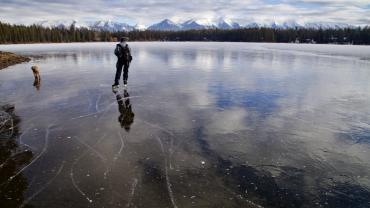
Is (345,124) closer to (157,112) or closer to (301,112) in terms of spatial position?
(301,112)

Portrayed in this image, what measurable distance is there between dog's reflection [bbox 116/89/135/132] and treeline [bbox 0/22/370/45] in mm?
115100

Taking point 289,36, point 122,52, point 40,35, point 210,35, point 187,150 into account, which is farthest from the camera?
point 210,35

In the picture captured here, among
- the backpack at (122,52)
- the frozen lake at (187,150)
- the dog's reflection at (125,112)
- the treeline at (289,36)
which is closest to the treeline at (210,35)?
the treeline at (289,36)

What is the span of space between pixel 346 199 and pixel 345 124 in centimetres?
501

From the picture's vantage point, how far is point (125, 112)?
11.6 meters

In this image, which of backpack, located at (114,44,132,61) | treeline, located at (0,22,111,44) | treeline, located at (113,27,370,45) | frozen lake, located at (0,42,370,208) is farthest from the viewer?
treeline, located at (113,27,370,45)

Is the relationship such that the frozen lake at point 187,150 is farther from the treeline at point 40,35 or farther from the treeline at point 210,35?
the treeline at point 210,35

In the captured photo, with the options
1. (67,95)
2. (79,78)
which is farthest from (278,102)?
(79,78)

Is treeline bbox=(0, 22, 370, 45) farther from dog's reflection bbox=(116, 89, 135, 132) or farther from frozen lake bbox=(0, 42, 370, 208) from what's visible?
frozen lake bbox=(0, 42, 370, 208)

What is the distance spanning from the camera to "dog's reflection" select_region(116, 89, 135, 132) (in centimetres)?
1010

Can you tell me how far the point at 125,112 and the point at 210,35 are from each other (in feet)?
570

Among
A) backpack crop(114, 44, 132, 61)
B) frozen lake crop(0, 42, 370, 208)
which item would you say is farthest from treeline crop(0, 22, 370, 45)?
frozen lake crop(0, 42, 370, 208)

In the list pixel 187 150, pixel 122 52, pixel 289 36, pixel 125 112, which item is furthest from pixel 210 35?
pixel 187 150

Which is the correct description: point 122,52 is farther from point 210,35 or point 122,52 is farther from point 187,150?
point 210,35
